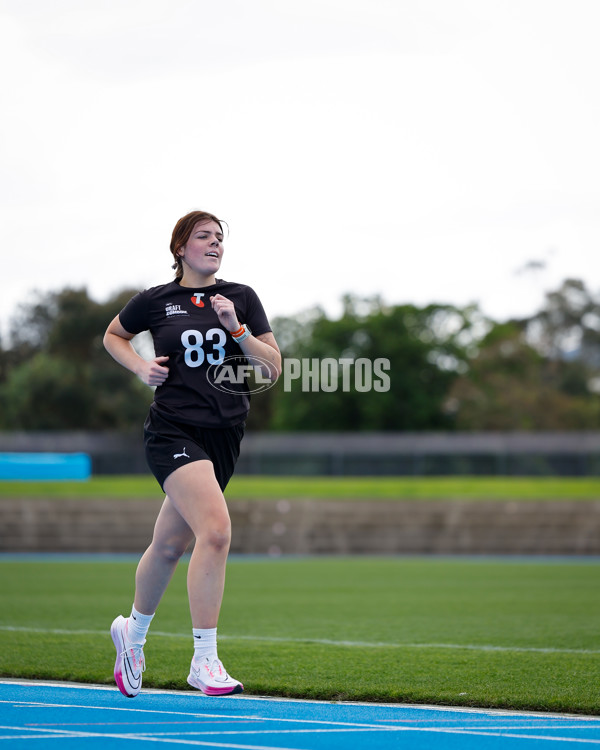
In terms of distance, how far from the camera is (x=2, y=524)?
24141 mm

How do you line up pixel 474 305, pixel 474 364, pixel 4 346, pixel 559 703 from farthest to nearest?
pixel 474 305 < pixel 474 364 < pixel 4 346 < pixel 559 703

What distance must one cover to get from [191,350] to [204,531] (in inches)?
35.4

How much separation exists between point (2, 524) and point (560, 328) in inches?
2629

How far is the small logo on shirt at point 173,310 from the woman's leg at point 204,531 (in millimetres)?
775

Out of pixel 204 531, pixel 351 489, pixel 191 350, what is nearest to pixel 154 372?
pixel 191 350

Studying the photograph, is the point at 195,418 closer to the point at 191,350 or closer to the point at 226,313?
the point at 191,350

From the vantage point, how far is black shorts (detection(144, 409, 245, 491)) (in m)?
5.42

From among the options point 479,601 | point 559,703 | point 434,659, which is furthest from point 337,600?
point 559,703

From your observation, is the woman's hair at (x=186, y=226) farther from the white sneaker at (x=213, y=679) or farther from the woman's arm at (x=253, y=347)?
the white sneaker at (x=213, y=679)

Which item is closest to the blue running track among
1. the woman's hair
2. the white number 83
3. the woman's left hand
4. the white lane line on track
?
the white number 83

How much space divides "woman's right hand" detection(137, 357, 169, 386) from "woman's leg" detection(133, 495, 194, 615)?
0.59 m

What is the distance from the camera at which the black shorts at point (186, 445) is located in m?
5.42

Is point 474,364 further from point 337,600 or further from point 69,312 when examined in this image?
point 337,600

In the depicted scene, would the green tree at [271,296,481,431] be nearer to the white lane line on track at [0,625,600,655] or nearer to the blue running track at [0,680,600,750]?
the white lane line on track at [0,625,600,655]
